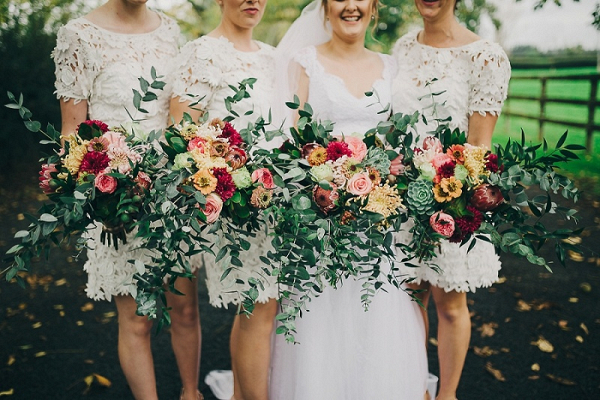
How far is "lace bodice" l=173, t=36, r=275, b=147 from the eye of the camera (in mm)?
2473

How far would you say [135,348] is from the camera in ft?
8.96

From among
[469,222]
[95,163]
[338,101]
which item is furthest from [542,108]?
[95,163]

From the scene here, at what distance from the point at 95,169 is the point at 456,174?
141 cm

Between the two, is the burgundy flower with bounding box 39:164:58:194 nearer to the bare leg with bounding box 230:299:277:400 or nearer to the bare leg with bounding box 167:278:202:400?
the bare leg with bounding box 167:278:202:400

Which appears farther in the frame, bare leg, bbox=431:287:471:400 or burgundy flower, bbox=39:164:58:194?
bare leg, bbox=431:287:471:400

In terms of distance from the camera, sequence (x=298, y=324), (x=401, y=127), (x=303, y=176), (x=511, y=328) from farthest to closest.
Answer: (x=511, y=328)
(x=298, y=324)
(x=401, y=127)
(x=303, y=176)

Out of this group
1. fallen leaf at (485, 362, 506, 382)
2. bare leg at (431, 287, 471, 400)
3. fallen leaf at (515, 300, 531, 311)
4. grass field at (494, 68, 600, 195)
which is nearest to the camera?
bare leg at (431, 287, 471, 400)

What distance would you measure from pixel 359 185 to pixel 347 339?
1.11 metres

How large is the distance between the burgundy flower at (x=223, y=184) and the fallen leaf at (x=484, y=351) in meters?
2.71

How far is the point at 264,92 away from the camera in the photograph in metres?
2.65

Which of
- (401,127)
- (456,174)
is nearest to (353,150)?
(401,127)

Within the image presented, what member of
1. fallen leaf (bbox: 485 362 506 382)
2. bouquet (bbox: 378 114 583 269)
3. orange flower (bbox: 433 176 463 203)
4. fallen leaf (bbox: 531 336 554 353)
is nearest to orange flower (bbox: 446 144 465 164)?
bouquet (bbox: 378 114 583 269)

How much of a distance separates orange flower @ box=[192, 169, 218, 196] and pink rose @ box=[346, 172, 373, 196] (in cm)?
52

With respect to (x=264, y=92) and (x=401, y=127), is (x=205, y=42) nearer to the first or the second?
(x=264, y=92)
